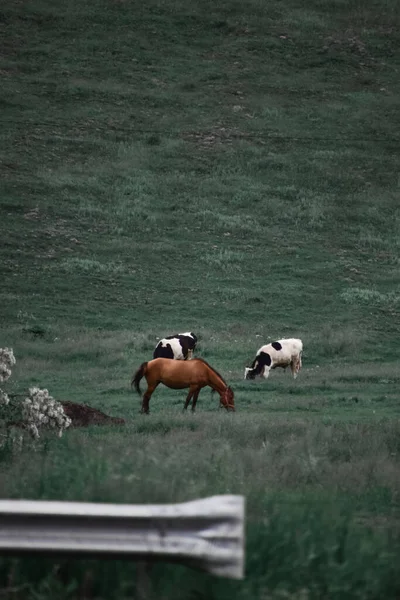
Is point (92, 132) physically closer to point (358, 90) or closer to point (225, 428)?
point (358, 90)

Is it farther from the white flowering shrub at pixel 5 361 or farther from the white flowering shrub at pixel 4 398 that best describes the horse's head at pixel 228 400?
the white flowering shrub at pixel 4 398

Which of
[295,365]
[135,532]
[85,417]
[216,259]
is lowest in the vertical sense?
[216,259]

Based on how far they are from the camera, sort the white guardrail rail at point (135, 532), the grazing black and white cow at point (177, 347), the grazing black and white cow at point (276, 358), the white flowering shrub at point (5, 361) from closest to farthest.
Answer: the white guardrail rail at point (135, 532) < the white flowering shrub at point (5, 361) < the grazing black and white cow at point (276, 358) < the grazing black and white cow at point (177, 347)

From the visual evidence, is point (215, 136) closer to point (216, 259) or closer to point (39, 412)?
point (216, 259)

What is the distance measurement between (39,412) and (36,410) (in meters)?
0.08

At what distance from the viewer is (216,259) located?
48094 mm

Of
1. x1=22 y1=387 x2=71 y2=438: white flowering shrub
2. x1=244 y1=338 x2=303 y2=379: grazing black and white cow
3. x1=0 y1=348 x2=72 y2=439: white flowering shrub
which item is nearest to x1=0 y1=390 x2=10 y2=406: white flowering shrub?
x1=0 y1=348 x2=72 y2=439: white flowering shrub

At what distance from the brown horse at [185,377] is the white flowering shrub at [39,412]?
7584 millimetres

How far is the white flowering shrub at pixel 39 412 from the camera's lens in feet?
44.9

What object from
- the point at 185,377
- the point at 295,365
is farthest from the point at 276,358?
the point at 185,377

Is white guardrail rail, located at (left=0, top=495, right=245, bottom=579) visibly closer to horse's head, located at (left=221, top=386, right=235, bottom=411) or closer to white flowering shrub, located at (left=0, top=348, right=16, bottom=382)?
white flowering shrub, located at (left=0, top=348, right=16, bottom=382)

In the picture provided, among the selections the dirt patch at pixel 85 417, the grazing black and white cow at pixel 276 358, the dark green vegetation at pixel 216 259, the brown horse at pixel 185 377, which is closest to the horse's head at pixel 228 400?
the brown horse at pixel 185 377

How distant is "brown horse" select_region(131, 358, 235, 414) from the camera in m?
22.0

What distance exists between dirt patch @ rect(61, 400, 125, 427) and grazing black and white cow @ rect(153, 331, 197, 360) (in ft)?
31.6
